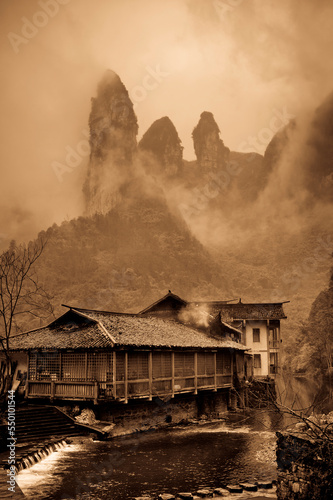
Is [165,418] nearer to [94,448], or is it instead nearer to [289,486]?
[94,448]

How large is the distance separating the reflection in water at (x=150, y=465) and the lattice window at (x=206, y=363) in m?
6.84

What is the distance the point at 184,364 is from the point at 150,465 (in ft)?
42.6

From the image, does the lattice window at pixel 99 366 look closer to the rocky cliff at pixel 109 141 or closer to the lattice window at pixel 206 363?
the lattice window at pixel 206 363

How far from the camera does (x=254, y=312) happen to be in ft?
174

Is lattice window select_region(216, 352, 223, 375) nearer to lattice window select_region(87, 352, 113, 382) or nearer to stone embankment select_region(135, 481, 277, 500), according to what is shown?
lattice window select_region(87, 352, 113, 382)

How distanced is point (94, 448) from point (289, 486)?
39.5ft

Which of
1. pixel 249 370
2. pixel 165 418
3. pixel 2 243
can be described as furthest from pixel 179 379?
pixel 2 243

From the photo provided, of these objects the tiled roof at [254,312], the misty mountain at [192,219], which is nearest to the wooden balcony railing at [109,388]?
the tiled roof at [254,312]

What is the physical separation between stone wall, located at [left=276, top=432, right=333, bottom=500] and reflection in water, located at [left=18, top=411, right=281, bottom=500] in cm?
94

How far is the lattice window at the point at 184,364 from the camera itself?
31.4 metres

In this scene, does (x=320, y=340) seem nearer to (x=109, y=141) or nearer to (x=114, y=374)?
(x=114, y=374)

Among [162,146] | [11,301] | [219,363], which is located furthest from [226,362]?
[162,146]

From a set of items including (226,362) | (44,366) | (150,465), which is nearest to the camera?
(150,465)

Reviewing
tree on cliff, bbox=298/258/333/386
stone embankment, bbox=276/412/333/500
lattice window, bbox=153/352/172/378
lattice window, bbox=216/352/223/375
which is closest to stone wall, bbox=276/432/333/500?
stone embankment, bbox=276/412/333/500
